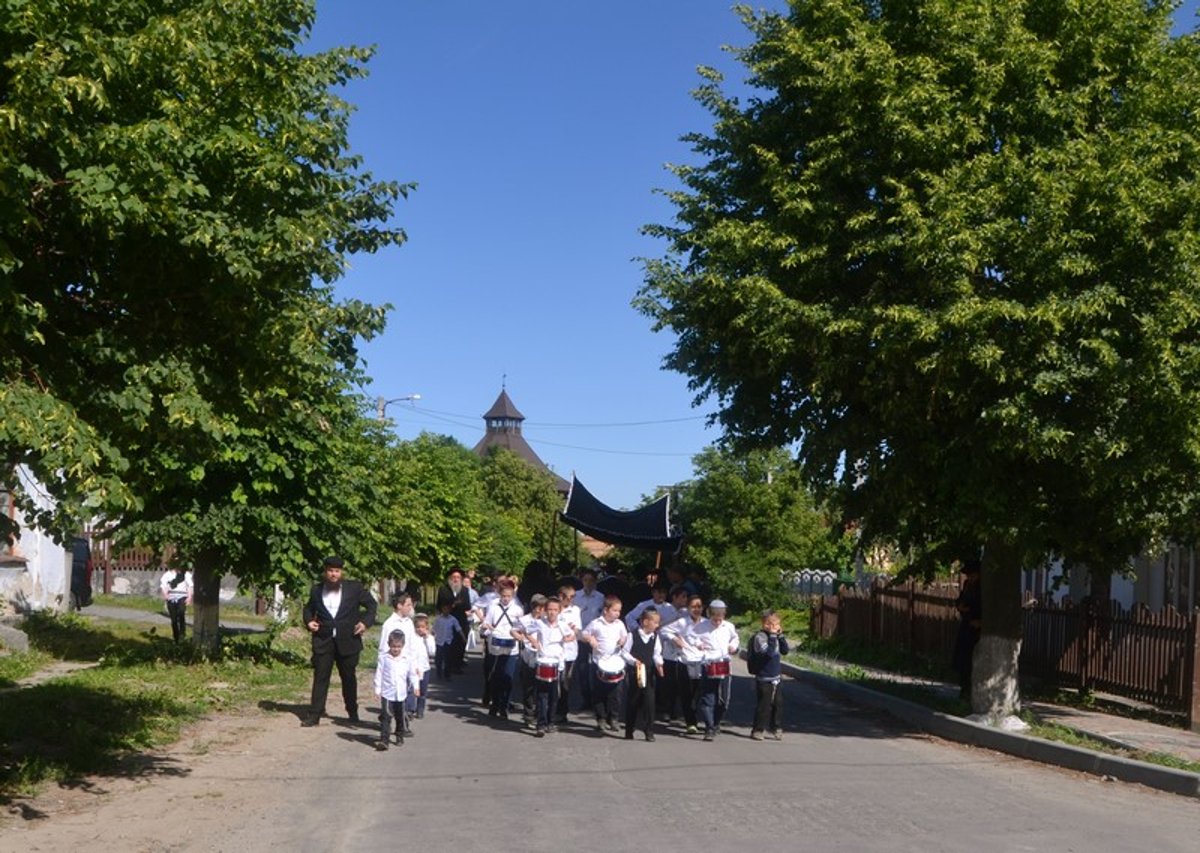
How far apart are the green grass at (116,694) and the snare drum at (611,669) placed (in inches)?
166

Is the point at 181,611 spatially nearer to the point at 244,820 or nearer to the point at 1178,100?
the point at 244,820

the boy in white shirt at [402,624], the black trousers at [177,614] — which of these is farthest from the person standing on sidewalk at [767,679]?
the black trousers at [177,614]

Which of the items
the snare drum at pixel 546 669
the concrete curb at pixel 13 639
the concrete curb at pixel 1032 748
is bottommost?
the concrete curb at pixel 13 639

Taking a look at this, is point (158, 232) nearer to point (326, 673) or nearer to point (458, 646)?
point (326, 673)

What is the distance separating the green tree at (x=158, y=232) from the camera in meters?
7.55

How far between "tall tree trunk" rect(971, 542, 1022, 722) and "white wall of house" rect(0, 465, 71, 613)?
48.2 ft

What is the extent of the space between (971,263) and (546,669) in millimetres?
5881

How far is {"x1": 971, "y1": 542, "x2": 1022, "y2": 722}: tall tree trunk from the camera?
14406mm

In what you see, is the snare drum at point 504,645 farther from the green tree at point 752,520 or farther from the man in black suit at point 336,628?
the green tree at point 752,520

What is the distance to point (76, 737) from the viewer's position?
36.7 ft

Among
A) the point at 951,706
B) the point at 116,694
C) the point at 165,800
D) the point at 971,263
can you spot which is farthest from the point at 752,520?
the point at 165,800

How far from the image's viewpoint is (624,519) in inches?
1110

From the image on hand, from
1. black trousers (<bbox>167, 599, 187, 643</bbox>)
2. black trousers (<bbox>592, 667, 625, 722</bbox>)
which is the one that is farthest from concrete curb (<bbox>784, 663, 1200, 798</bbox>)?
black trousers (<bbox>167, 599, 187, 643</bbox>)

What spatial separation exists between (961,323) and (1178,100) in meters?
3.24
